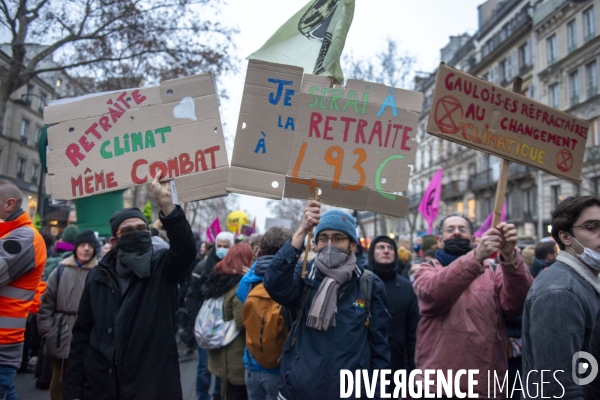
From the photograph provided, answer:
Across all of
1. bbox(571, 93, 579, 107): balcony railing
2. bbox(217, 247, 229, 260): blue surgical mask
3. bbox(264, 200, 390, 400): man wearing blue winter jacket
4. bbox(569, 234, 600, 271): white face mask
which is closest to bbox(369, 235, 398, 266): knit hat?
bbox(264, 200, 390, 400): man wearing blue winter jacket

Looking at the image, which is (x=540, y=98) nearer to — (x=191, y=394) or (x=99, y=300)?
(x=191, y=394)

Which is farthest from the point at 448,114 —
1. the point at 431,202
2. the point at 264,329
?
the point at 431,202

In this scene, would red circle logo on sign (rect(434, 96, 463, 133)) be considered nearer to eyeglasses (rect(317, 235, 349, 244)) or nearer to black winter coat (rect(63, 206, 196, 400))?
eyeglasses (rect(317, 235, 349, 244))

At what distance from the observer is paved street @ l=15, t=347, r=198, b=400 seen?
615cm

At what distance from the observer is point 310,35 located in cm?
371

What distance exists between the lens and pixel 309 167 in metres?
3.32

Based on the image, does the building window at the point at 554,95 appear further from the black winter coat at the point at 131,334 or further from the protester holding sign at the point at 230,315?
the black winter coat at the point at 131,334

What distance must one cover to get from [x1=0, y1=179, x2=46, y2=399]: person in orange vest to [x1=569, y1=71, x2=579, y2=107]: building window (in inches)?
1133

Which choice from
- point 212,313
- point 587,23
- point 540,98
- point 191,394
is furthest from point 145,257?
point 540,98

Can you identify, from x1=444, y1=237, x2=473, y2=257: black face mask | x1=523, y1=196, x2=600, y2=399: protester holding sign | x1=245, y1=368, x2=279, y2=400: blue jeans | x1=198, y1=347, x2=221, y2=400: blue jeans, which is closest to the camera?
x1=523, y1=196, x2=600, y2=399: protester holding sign

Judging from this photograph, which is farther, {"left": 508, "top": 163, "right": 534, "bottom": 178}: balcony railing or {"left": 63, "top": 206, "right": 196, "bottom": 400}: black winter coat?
{"left": 508, "top": 163, "right": 534, "bottom": 178}: balcony railing

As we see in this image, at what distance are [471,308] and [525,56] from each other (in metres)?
33.4

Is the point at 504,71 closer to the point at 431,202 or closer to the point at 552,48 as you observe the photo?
the point at 552,48

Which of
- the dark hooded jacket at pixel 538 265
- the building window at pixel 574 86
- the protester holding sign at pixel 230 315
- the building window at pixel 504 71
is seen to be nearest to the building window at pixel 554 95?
the building window at pixel 574 86
